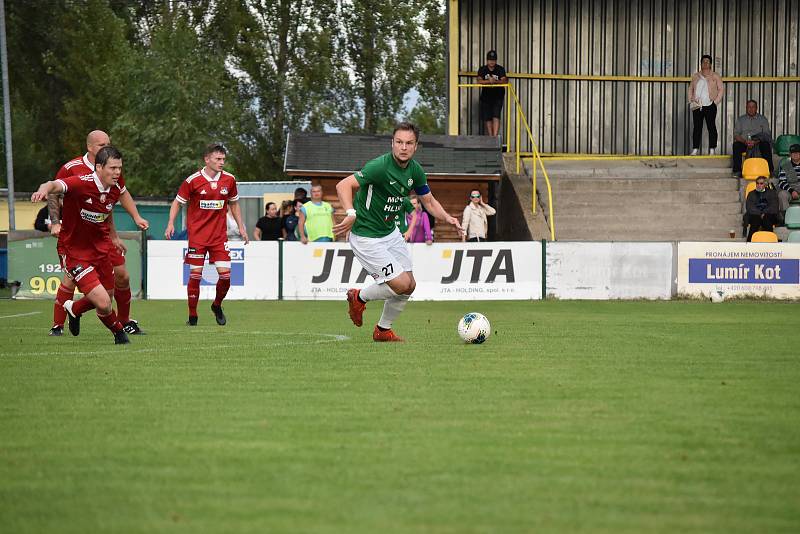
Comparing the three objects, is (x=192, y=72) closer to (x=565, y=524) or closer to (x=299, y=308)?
(x=299, y=308)

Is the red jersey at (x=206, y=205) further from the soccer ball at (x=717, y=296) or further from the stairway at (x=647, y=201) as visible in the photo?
the stairway at (x=647, y=201)

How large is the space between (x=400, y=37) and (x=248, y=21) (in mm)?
7960

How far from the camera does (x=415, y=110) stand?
64062mm

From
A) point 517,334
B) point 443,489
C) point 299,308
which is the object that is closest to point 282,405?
point 443,489

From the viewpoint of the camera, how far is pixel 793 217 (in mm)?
24938

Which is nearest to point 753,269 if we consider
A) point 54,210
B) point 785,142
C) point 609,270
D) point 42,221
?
point 609,270

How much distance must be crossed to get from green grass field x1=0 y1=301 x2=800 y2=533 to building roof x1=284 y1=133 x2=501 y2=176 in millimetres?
16858

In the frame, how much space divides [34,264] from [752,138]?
16554 mm

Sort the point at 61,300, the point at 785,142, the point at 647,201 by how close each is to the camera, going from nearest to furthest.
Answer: the point at 61,300, the point at 647,201, the point at 785,142

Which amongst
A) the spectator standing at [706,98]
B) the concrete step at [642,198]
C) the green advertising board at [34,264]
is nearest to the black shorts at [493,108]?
the concrete step at [642,198]

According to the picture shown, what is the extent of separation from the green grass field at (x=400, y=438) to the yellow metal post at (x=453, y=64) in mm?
20362

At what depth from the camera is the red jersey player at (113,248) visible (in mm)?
12219

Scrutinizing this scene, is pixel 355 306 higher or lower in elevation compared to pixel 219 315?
higher

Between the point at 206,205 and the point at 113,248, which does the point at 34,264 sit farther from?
the point at 113,248
